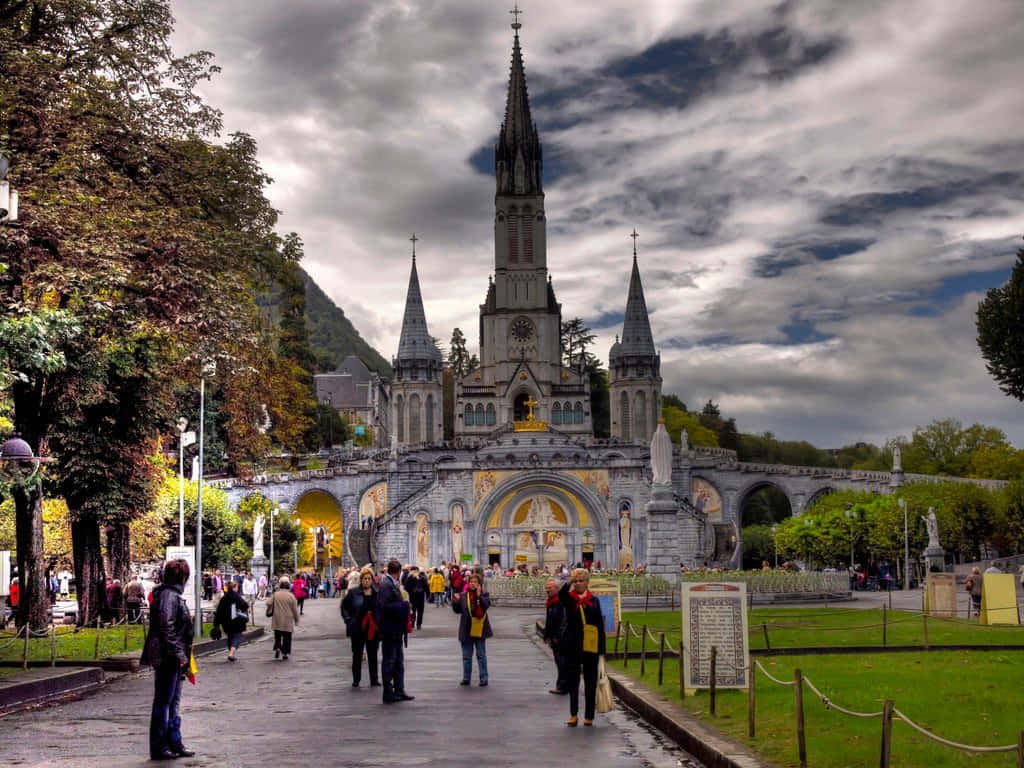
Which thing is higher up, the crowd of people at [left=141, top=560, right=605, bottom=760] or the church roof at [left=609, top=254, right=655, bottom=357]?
the church roof at [left=609, top=254, right=655, bottom=357]

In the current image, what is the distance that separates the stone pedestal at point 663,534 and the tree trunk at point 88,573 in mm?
17098

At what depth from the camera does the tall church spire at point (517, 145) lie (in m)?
107

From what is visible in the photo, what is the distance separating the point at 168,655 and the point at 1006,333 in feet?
133

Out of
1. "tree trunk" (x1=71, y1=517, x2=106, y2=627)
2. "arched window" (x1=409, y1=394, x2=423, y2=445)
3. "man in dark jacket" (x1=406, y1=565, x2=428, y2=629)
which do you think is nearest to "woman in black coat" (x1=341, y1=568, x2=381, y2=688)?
"tree trunk" (x1=71, y1=517, x2=106, y2=627)

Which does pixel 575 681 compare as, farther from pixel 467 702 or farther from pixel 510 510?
pixel 510 510

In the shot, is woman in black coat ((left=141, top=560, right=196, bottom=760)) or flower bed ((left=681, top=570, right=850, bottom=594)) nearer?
Result: woman in black coat ((left=141, top=560, right=196, bottom=760))

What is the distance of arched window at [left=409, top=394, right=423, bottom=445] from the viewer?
104 meters

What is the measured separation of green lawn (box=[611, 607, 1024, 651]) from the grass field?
179mm

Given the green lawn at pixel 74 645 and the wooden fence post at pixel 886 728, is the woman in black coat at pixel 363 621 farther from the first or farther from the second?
the wooden fence post at pixel 886 728

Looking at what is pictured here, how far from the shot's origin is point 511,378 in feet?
346

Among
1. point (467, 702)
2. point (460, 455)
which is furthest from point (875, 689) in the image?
point (460, 455)

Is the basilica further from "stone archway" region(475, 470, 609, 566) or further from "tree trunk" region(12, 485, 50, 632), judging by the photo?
"tree trunk" region(12, 485, 50, 632)

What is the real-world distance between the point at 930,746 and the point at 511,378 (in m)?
95.1

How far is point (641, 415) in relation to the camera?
102 m
